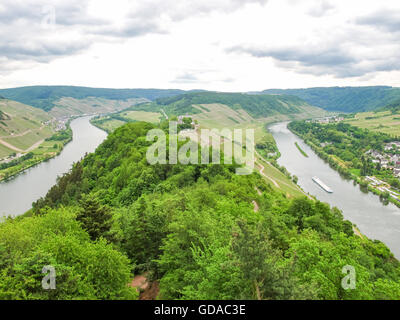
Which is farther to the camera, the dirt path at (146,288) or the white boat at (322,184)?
the white boat at (322,184)

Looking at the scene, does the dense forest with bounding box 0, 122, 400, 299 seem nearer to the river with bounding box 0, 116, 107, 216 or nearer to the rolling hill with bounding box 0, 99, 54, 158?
the river with bounding box 0, 116, 107, 216

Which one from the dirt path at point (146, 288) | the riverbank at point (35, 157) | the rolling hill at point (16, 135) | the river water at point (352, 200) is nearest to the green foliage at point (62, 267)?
the dirt path at point (146, 288)

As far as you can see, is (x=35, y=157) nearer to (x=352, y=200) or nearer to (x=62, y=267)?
(x=352, y=200)

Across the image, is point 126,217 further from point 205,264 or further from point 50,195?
point 50,195

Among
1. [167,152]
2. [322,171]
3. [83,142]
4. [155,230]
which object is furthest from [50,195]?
[83,142]

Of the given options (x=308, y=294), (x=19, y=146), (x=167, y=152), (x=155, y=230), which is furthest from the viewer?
(x=19, y=146)

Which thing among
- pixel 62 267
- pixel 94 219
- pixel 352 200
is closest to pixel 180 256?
pixel 62 267

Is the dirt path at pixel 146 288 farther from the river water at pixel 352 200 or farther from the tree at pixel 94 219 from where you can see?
the river water at pixel 352 200
